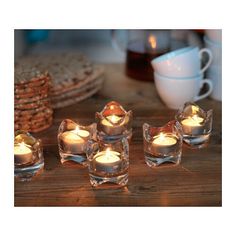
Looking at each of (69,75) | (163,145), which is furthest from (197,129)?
(69,75)

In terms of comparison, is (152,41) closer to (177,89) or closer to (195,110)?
(177,89)

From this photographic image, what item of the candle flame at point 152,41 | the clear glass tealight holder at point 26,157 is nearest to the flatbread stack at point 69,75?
the candle flame at point 152,41

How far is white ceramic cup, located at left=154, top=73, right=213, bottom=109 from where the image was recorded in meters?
1.07

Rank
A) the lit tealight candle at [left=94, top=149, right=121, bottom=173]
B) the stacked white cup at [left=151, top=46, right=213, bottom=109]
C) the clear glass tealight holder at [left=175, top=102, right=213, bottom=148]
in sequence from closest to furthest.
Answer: the lit tealight candle at [left=94, top=149, right=121, bottom=173] → the clear glass tealight holder at [left=175, top=102, right=213, bottom=148] → the stacked white cup at [left=151, top=46, right=213, bottom=109]

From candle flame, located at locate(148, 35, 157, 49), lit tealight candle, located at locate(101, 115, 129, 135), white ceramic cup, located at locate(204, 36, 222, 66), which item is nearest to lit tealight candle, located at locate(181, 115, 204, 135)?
lit tealight candle, located at locate(101, 115, 129, 135)

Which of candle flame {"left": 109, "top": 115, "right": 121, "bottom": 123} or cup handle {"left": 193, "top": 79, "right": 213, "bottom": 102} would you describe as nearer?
candle flame {"left": 109, "top": 115, "right": 121, "bottom": 123}

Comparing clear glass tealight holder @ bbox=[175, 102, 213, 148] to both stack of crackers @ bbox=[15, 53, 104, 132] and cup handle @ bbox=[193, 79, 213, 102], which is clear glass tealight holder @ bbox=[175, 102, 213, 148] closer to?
cup handle @ bbox=[193, 79, 213, 102]

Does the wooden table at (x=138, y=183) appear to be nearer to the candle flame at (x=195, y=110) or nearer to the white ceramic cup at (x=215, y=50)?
the candle flame at (x=195, y=110)

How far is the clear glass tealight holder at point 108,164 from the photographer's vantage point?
2.64 feet

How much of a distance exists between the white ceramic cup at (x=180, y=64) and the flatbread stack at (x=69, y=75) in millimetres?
165

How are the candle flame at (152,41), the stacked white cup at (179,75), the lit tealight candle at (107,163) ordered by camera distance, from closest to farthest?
the lit tealight candle at (107,163) < the stacked white cup at (179,75) < the candle flame at (152,41)

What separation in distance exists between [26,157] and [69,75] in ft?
1.13

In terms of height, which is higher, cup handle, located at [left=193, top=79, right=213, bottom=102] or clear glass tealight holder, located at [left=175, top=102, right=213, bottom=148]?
cup handle, located at [left=193, top=79, right=213, bottom=102]

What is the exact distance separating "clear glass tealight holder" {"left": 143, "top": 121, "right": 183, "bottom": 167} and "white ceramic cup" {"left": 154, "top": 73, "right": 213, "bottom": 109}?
0.18 meters
